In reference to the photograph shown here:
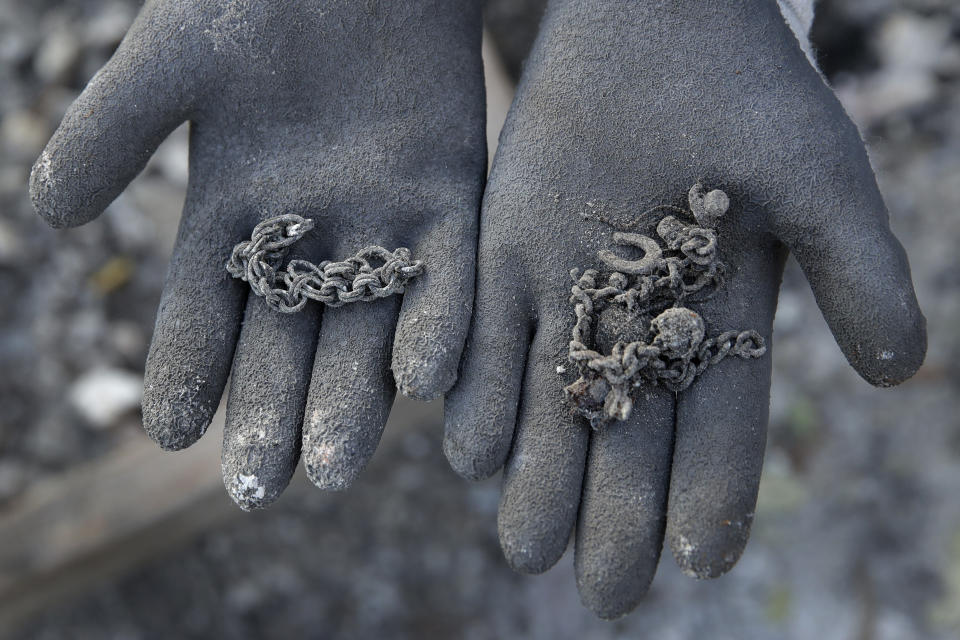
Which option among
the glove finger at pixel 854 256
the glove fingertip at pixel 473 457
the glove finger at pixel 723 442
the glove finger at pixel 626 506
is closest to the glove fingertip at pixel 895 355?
the glove finger at pixel 854 256

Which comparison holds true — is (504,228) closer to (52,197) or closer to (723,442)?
(723,442)

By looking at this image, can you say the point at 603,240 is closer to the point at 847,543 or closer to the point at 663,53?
the point at 663,53

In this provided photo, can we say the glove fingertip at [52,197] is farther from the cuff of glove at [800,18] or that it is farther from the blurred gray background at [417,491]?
the cuff of glove at [800,18]

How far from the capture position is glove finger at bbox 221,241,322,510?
1.30m

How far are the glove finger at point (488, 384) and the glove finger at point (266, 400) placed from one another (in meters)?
0.26

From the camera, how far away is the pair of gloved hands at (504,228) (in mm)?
1299

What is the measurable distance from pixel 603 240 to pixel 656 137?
0.20m

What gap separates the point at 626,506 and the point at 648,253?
16.4 inches

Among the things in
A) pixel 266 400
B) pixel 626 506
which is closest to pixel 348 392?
pixel 266 400

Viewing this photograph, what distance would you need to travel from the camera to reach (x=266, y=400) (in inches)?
52.5

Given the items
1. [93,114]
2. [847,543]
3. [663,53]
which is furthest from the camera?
[847,543]

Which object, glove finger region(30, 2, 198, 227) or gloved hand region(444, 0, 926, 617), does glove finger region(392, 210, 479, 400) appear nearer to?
gloved hand region(444, 0, 926, 617)

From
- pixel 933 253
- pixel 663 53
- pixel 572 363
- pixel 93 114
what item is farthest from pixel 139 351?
pixel 933 253

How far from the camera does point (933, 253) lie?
2.30 meters
